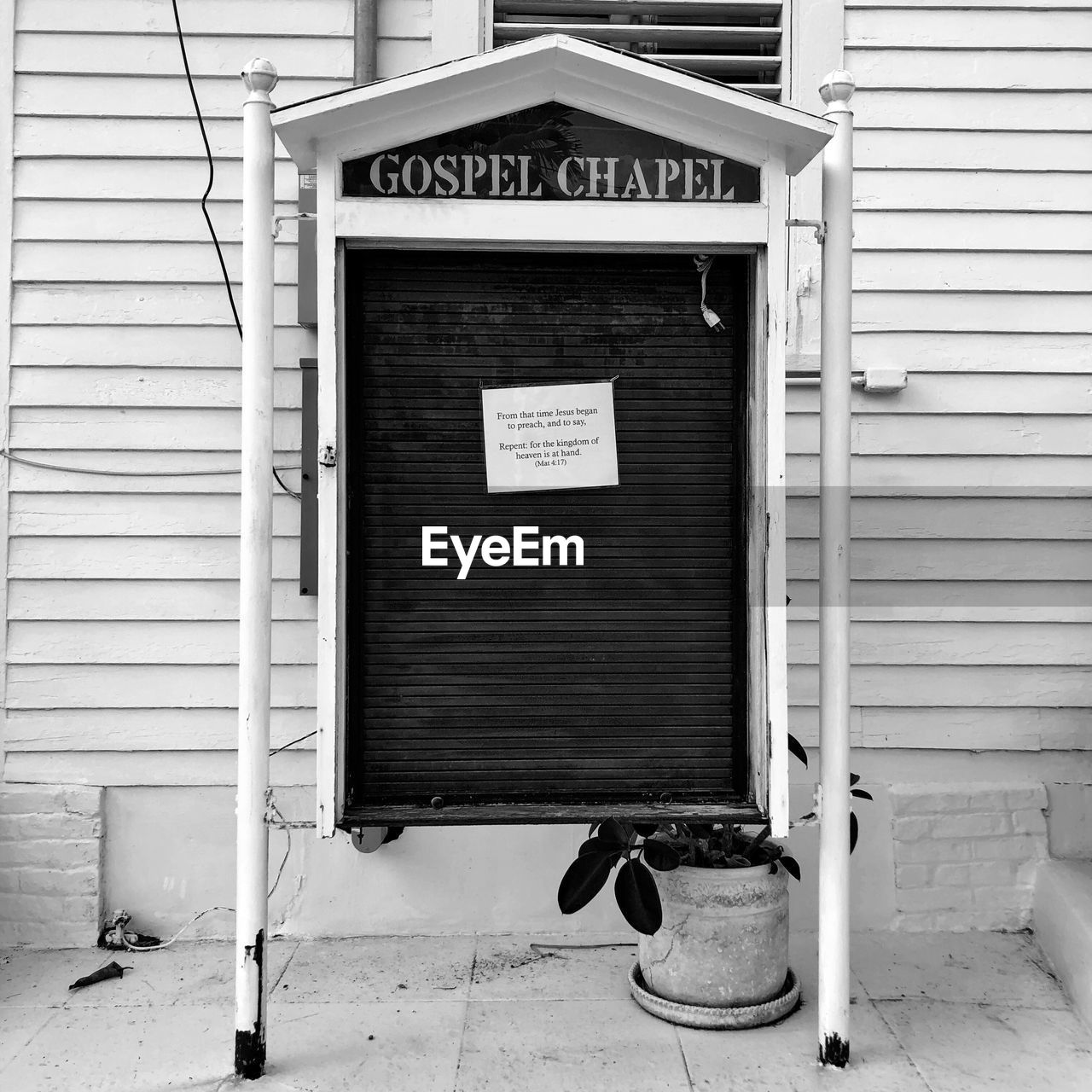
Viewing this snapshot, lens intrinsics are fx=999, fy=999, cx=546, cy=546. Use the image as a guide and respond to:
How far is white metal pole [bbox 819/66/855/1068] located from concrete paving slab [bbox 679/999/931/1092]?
7 cm

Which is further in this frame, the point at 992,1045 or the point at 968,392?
the point at 968,392

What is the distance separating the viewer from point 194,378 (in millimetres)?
3771

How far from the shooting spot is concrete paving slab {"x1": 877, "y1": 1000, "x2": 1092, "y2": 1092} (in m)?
2.83

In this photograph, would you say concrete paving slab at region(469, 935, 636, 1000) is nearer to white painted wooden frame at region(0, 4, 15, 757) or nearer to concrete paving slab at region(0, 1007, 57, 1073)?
concrete paving slab at region(0, 1007, 57, 1073)

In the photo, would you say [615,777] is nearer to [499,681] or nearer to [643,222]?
[499,681]

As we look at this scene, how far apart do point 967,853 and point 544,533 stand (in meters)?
2.28

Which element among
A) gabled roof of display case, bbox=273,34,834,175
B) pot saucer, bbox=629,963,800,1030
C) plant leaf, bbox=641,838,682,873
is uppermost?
gabled roof of display case, bbox=273,34,834,175

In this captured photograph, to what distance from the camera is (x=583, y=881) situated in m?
2.89

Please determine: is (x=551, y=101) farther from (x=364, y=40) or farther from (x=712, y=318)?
(x=364, y=40)

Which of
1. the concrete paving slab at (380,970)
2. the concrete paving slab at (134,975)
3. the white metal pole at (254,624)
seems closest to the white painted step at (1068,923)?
the concrete paving slab at (380,970)

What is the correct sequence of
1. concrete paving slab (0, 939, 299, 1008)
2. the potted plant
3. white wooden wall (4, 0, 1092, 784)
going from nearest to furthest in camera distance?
the potted plant → concrete paving slab (0, 939, 299, 1008) → white wooden wall (4, 0, 1092, 784)

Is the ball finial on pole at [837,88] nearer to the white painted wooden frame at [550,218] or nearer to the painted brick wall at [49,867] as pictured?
the white painted wooden frame at [550,218]

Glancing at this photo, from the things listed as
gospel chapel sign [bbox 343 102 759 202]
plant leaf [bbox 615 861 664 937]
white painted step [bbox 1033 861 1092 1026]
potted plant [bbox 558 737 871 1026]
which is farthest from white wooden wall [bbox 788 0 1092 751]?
gospel chapel sign [bbox 343 102 759 202]

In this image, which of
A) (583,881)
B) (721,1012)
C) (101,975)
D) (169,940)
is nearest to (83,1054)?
(101,975)
